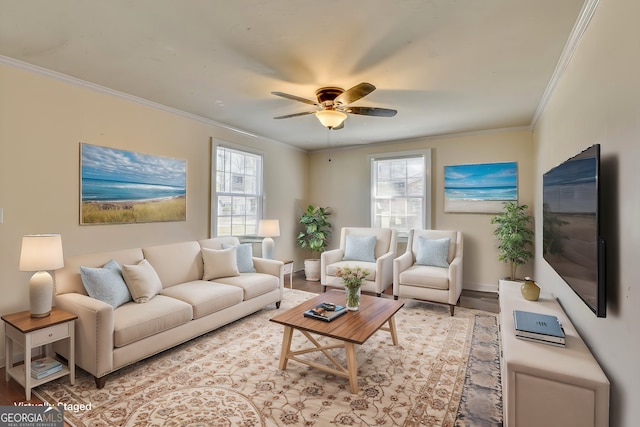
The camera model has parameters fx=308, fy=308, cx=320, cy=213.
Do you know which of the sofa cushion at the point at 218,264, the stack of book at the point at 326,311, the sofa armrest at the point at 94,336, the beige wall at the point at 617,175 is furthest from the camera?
the sofa cushion at the point at 218,264

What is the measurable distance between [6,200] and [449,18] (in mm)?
3678

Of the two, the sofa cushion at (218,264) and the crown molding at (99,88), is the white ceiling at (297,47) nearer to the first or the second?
the crown molding at (99,88)

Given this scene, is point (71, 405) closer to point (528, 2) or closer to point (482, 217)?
point (528, 2)

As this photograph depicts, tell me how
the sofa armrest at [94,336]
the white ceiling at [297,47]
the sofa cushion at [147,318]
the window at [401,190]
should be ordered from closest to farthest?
1. the white ceiling at [297,47]
2. the sofa armrest at [94,336]
3. the sofa cushion at [147,318]
4. the window at [401,190]

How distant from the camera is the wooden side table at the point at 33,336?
2115 mm

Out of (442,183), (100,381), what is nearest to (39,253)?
(100,381)

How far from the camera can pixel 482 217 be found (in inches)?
191

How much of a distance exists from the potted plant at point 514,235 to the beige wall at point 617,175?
2439mm

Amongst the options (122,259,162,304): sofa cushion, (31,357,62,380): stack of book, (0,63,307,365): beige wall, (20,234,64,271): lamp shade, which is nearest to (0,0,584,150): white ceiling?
(0,63,307,365): beige wall

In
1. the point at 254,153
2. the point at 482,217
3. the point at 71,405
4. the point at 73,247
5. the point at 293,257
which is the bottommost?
the point at 71,405

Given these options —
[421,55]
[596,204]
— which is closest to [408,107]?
[421,55]

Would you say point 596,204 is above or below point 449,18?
below

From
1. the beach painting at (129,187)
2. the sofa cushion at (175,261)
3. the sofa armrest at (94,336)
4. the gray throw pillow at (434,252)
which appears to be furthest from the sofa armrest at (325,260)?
the sofa armrest at (94,336)

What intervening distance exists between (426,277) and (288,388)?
92.0 inches
